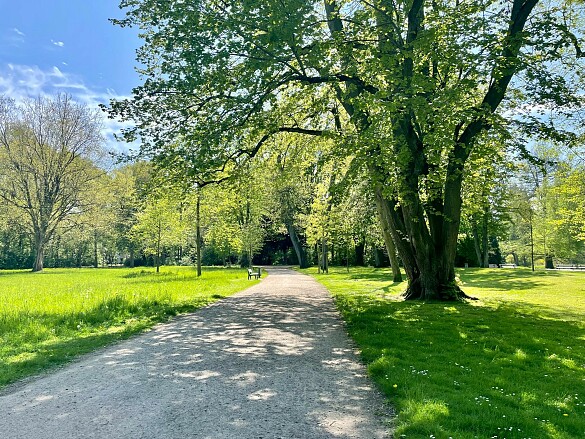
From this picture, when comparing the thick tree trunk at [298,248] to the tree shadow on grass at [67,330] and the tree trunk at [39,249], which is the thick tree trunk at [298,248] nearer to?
the tree trunk at [39,249]

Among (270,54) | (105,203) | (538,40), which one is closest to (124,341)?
(270,54)

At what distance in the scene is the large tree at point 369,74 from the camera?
9.32 metres

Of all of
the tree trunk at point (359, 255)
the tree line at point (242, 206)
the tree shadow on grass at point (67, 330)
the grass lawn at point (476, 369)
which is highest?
the tree line at point (242, 206)

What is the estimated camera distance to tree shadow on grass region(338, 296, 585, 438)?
3.81 meters

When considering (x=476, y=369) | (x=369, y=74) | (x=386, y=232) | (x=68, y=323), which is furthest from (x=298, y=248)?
(x=476, y=369)

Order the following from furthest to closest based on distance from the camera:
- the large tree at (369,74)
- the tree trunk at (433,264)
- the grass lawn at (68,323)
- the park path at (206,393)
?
the tree trunk at (433,264), the large tree at (369,74), the grass lawn at (68,323), the park path at (206,393)

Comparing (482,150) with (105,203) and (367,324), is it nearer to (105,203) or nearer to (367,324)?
(367,324)

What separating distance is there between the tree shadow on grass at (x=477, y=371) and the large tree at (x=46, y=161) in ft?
122

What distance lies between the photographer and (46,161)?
126 ft

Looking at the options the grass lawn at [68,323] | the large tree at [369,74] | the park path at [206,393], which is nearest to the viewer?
the park path at [206,393]

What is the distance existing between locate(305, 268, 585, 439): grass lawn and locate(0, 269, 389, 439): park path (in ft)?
1.44

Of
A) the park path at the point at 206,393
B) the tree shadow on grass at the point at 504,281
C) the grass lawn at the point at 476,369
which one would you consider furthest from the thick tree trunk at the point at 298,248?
the park path at the point at 206,393

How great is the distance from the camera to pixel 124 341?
300 inches

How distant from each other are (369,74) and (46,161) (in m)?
37.1
